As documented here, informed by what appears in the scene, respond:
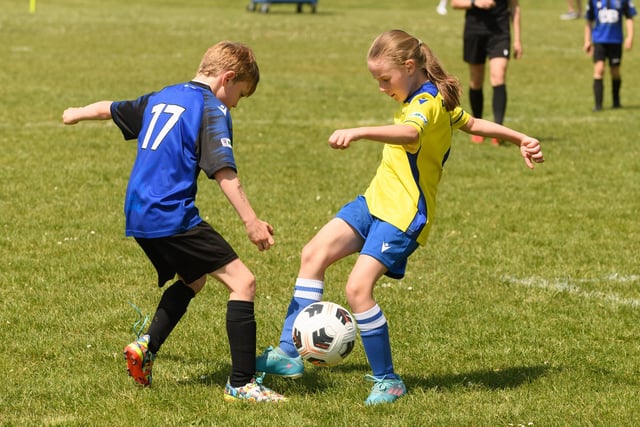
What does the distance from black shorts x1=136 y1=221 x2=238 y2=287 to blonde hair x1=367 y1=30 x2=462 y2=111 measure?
1.24 meters

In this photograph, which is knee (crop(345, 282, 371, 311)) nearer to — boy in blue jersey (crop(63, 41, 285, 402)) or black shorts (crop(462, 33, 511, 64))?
boy in blue jersey (crop(63, 41, 285, 402))

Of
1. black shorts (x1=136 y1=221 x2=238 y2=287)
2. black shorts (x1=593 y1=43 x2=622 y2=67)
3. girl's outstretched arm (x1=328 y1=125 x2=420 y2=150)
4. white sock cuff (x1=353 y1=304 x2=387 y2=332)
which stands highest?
girl's outstretched arm (x1=328 y1=125 x2=420 y2=150)

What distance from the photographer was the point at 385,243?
5375mm

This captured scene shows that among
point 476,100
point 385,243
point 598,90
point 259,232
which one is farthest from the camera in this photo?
point 598,90

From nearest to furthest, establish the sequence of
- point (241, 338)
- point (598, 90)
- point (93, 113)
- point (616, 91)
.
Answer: point (241, 338)
point (93, 113)
point (598, 90)
point (616, 91)

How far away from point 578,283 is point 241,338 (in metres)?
3.25

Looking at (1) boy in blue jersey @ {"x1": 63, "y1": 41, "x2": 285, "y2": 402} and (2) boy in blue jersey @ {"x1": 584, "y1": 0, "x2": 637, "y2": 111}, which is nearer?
(1) boy in blue jersey @ {"x1": 63, "y1": 41, "x2": 285, "y2": 402}

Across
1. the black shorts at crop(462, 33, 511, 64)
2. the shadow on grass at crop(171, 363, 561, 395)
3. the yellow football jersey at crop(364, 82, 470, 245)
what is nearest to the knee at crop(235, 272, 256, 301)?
the shadow on grass at crop(171, 363, 561, 395)

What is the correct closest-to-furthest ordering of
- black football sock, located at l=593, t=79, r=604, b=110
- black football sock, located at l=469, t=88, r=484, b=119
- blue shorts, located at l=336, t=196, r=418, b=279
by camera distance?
1. blue shorts, located at l=336, t=196, r=418, b=279
2. black football sock, located at l=469, t=88, r=484, b=119
3. black football sock, located at l=593, t=79, r=604, b=110

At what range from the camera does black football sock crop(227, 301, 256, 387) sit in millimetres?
5242

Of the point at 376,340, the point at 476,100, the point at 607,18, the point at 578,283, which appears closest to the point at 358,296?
the point at 376,340

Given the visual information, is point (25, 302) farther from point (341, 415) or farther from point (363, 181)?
point (363, 181)

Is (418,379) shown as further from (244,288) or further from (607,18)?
(607,18)

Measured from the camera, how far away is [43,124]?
13844 millimetres
